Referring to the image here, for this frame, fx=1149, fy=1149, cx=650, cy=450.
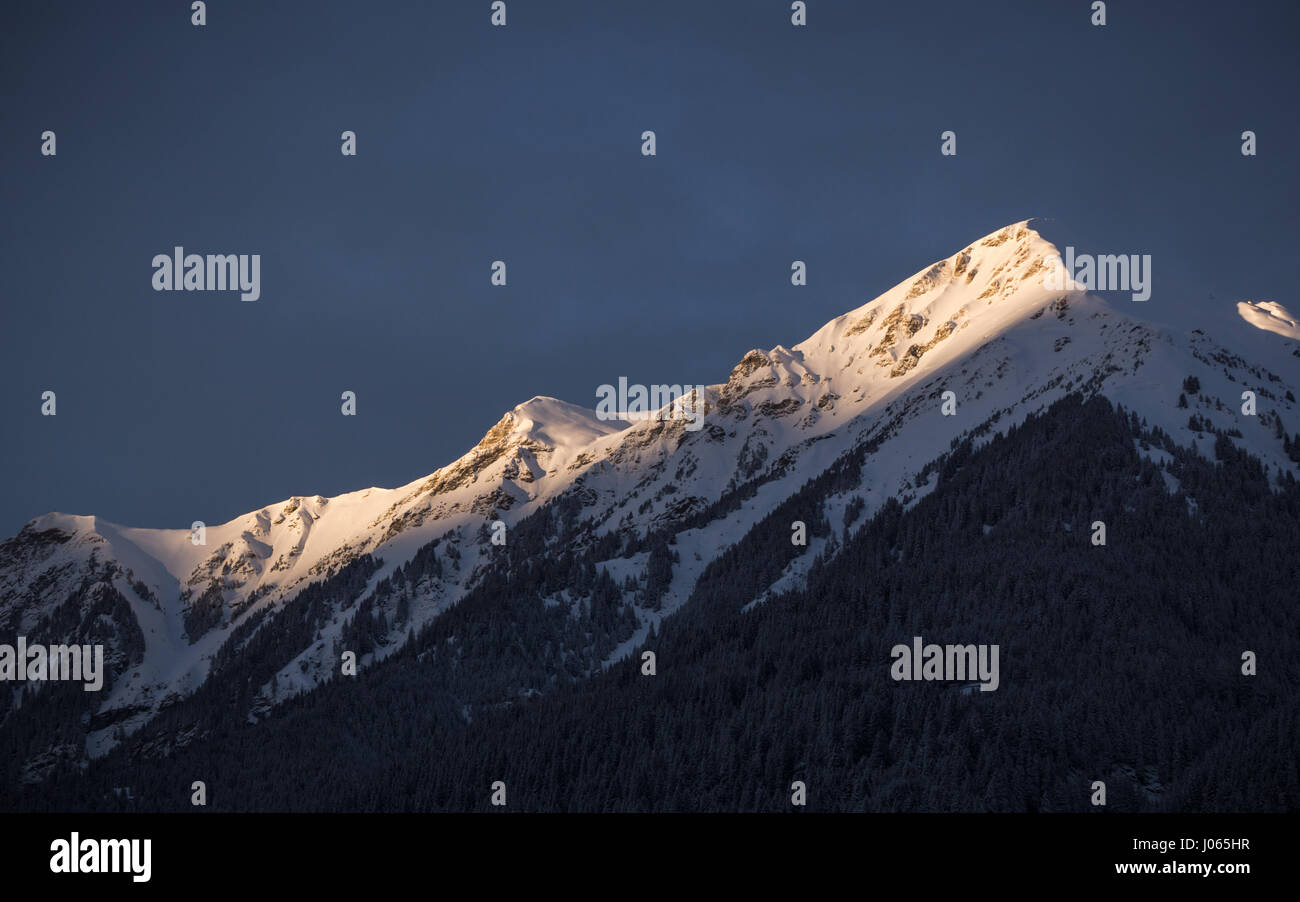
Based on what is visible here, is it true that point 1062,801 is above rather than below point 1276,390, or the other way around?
below

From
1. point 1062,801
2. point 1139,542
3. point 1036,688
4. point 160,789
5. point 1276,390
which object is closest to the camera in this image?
point 1062,801

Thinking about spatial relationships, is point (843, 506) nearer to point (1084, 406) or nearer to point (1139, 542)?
point (1084, 406)

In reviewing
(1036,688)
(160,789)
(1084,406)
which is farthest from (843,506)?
(160,789)

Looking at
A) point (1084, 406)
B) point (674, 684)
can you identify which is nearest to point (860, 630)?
point (674, 684)

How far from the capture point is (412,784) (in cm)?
13788

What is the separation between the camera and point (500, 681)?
177 meters

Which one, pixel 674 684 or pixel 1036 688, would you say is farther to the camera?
pixel 674 684

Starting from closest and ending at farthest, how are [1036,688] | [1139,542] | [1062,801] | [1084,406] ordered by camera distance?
[1062,801] < [1036,688] < [1139,542] < [1084,406]
